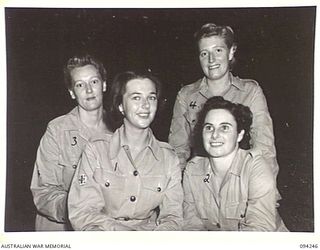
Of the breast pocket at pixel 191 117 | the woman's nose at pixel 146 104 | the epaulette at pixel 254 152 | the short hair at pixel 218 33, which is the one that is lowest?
the epaulette at pixel 254 152

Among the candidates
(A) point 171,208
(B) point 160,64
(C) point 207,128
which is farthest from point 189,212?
(B) point 160,64

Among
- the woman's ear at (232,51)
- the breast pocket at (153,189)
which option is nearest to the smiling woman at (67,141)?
the breast pocket at (153,189)

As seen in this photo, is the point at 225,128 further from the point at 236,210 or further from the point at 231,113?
the point at 236,210

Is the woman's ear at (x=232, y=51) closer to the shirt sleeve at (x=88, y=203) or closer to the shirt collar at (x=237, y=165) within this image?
the shirt collar at (x=237, y=165)

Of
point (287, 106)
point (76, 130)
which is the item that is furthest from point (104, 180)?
point (287, 106)

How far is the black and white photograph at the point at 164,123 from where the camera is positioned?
28.5 inches

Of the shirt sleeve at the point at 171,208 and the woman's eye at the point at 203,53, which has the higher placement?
the woman's eye at the point at 203,53

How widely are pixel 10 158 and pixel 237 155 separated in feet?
1.18

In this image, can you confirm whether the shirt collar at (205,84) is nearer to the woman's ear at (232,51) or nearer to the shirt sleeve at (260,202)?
the woman's ear at (232,51)

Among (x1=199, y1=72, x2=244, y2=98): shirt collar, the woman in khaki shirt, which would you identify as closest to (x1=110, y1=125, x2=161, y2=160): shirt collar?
the woman in khaki shirt

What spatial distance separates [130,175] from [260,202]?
21 cm

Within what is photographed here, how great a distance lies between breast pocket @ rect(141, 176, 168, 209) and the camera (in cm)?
72
